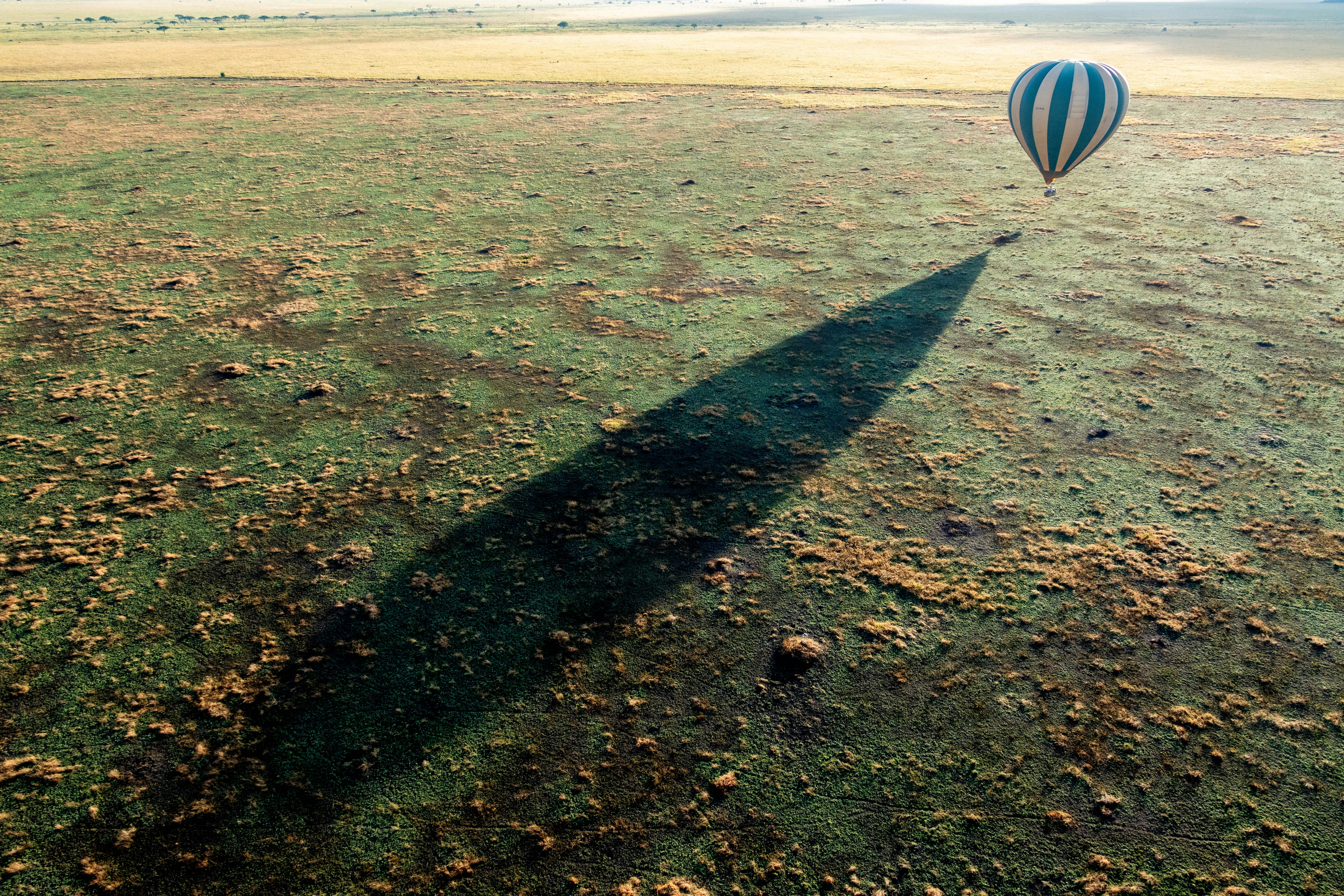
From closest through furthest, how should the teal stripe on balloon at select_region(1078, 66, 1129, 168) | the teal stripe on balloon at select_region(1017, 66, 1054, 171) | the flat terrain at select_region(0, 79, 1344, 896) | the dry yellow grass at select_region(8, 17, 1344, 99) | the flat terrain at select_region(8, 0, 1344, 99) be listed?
the flat terrain at select_region(0, 79, 1344, 896)
the teal stripe on balloon at select_region(1078, 66, 1129, 168)
the teal stripe on balloon at select_region(1017, 66, 1054, 171)
the dry yellow grass at select_region(8, 17, 1344, 99)
the flat terrain at select_region(8, 0, 1344, 99)

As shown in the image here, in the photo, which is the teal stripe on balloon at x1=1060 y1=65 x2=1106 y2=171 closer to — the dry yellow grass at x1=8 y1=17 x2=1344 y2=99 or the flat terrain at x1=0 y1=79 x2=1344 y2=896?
the flat terrain at x1=0 y1=79 x2=1344 y2=896

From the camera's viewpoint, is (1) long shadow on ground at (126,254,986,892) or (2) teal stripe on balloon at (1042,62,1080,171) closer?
(1) long shadow on ground at (126,254,986,892)

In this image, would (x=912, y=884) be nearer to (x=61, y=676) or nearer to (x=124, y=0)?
(x=61, y=676)

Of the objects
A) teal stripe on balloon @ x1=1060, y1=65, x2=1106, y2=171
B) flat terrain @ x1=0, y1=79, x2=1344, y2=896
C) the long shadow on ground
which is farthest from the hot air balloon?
the long shadow on ground

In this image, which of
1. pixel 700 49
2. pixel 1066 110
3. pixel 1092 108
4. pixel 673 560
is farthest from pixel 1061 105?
pixel 700 49

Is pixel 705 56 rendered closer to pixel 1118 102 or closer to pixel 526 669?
pixel 1118 102

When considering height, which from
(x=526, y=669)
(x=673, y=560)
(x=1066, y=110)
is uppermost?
(x=1066, y=110)
